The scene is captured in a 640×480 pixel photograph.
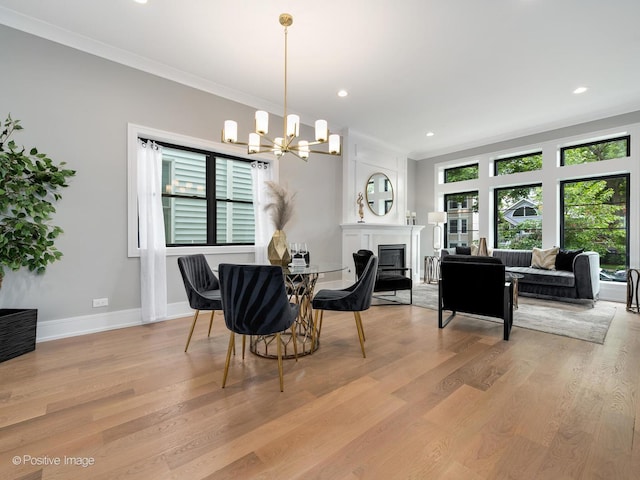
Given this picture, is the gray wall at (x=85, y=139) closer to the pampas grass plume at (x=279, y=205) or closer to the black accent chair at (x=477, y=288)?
the pampas grass plume at (x=279, y=205)

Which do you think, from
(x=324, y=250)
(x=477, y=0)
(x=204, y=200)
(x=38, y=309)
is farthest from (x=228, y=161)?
(x=477, y=0)

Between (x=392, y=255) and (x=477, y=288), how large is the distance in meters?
3.19

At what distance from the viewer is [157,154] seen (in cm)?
365

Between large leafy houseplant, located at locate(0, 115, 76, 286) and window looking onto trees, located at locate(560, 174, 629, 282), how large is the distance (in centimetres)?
747

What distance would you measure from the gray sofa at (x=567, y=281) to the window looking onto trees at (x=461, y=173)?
95.3 inches

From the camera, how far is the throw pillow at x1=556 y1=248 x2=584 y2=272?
15.9 feet

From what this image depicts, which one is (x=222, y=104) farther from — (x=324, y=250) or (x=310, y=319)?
(x=310, y=319)

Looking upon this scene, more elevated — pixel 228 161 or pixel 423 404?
pixel 228 161

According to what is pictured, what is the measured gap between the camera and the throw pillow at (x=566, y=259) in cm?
486

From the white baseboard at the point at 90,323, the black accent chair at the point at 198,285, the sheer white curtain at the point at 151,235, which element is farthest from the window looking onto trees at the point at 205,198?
the black accent chair at the point at 198,285

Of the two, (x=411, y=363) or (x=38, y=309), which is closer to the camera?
(x=411, y=363)

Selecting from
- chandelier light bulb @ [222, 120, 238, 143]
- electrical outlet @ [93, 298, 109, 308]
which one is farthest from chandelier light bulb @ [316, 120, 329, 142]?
electrical outlet @ [93, 298, 109, 308]

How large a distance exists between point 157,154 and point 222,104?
1.17 m

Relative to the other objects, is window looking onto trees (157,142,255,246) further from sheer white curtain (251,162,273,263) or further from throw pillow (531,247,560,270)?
throw pillow (531,247,560,270)
